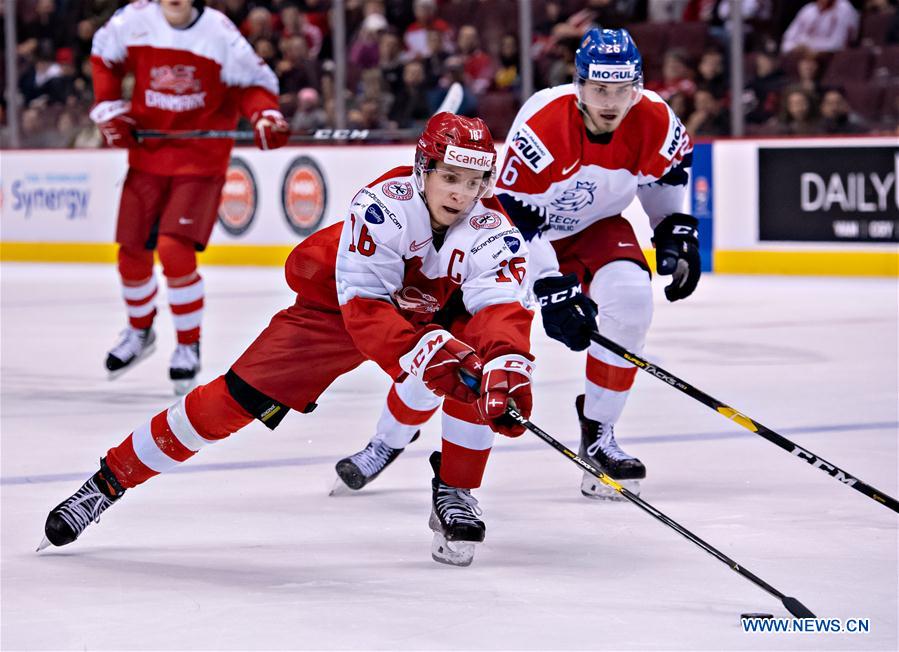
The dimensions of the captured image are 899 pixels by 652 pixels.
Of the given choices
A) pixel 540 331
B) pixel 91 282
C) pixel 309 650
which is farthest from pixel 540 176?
pixel 91 282

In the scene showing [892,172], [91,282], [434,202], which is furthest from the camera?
[91,282]

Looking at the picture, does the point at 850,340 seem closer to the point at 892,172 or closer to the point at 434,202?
the point at 892,172

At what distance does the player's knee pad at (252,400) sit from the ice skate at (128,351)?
9.17ft

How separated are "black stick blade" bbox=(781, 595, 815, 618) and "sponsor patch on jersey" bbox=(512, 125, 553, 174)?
154 centimetres

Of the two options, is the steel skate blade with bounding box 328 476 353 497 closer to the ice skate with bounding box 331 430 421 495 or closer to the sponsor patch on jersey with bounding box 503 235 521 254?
the ice skate with bounding box 331 430 421 495

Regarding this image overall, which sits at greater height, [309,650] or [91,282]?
[309,650]

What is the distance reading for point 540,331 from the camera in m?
7.73

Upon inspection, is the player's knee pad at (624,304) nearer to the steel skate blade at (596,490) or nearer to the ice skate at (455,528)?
the steel skate blade at (596,490)

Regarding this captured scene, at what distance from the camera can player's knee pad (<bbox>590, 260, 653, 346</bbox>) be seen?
4.06 meters

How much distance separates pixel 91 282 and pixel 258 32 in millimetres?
2261

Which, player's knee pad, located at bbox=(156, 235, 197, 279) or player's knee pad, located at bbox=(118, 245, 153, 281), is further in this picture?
player's knee pad, located at bbox=(118, 245, 153, 281)

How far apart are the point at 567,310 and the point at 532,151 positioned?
45cm

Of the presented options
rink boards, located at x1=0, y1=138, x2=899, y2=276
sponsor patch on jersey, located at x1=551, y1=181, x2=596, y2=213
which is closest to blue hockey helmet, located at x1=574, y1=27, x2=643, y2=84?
sponsor patch on jersey, located at x1=551, y1=181, x2=596, y2=213

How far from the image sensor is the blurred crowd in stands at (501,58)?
9.45 m
